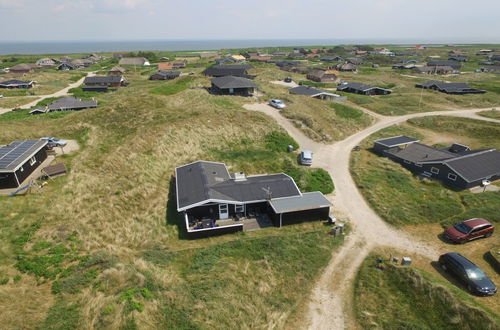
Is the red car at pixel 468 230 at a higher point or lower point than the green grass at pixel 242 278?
higher

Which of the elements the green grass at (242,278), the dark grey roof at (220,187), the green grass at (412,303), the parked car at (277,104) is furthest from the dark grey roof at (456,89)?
the green grass at (412,303)

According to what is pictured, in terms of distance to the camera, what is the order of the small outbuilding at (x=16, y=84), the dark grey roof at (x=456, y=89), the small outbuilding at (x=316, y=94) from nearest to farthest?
1. the small outbuilding at (x=316, y=94)
2. the dark grey roof at (x=456, y=89)
3. the small outbuilding at (x=16, y=84)

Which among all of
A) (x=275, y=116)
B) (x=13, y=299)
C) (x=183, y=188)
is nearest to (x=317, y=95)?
(x=275, y=116)

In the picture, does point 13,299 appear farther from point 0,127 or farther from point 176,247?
point 0,127

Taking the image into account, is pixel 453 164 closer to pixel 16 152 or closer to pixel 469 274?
pixel 469 274

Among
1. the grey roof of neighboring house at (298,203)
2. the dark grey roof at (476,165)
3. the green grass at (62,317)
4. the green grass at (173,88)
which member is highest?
the green grass at (173,88)

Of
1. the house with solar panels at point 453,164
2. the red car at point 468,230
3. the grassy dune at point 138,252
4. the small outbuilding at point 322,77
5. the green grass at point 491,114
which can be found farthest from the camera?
the small outbuilding at point 322,77

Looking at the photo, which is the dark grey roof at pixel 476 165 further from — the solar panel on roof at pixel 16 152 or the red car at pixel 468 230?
the solar panel on roof at pixel 16 152

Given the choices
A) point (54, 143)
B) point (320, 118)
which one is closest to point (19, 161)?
point (54, 143)
